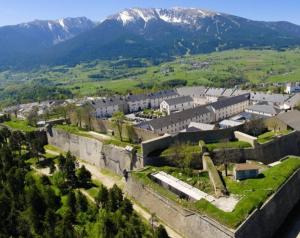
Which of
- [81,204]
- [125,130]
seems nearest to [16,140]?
[125,130]

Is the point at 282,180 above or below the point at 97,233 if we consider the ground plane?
above

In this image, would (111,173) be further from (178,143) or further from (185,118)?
(185,118)

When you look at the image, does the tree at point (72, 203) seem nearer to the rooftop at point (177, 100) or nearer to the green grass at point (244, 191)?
the green grass at point (244, 191)

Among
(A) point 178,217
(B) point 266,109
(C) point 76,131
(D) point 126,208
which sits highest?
(B) point 266,109

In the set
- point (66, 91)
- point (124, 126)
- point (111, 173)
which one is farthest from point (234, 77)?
point (111, 173)

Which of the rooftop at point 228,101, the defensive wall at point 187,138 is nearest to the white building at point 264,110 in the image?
the rooftop at point 228,101

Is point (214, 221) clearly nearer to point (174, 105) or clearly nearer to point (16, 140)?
point (16, 140)
